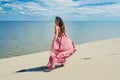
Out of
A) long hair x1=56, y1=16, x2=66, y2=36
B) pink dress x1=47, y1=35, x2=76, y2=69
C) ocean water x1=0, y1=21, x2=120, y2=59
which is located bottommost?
ocean water x1=0, y1=21, x2=120, y2=59

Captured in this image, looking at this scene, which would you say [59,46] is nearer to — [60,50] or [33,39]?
[60,50]

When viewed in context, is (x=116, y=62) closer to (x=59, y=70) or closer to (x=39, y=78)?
(x=59, y=70)

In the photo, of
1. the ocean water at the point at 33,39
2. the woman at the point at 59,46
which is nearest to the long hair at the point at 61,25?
the woman at the point at 59,46

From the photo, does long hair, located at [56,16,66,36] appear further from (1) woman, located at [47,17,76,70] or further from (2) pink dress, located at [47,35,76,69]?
(2) pink dress, located at [47,35,76,69]

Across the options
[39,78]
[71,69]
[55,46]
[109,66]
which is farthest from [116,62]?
[39,78]

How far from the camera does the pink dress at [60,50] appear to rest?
405 inches

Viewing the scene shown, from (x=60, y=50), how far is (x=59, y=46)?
17cm

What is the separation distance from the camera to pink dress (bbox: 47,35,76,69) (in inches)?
405

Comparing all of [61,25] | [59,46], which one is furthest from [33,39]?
[61,25]

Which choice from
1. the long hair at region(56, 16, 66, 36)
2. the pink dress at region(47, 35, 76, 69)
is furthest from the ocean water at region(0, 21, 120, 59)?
the long hair at region(56, 16, 66, 36)

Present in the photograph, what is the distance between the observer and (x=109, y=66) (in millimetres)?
10352

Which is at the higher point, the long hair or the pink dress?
the long hair

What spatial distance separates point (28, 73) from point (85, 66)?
2332 millimetres

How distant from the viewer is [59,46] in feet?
34.6
